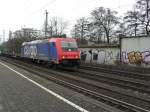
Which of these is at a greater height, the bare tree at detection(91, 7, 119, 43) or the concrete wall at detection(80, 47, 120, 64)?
the bare tree at detection(91, 7, 119, 43)

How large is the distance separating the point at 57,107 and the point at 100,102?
Answer: 2.04m

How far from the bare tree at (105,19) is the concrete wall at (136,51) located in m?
36.3

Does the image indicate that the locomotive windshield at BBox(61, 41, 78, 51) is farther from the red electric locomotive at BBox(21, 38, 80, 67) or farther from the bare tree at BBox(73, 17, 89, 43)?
the bare tree at BBox(73, 17, 89, 43)

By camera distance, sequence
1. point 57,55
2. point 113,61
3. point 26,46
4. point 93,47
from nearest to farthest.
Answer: point 57,55
point 113,61
point 93,47
point 26,46

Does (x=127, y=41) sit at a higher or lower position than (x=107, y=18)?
lower

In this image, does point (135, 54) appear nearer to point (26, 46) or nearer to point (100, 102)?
point (26, 46)

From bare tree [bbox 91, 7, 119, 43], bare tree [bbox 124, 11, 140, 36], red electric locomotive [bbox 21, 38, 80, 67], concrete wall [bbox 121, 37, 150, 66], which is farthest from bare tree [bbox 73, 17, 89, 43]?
red electric locomotive [bbox 21, 38, 80, 67]

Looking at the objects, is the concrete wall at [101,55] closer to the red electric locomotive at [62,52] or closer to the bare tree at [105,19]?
the red electric locomotive at [62,52]

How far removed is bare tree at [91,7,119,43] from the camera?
238 ft

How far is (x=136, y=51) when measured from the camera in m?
33.0

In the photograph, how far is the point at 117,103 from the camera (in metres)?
11.5

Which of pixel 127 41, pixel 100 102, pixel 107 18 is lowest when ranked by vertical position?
pixel 100 102

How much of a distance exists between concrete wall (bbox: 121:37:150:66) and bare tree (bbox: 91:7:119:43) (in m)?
36.3

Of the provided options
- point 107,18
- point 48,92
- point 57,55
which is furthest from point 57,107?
point 107,18
